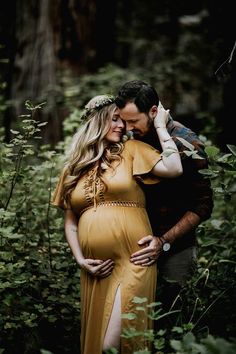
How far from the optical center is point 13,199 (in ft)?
17.7

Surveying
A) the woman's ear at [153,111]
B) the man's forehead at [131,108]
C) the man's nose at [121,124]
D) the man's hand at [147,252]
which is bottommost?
the man's hand at [147,252]

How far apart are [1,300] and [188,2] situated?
8.83 meters

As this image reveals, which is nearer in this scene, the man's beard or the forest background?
the man's beard

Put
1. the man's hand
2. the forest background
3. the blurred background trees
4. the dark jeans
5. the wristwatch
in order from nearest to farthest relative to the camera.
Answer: the man's hand < the wristwatch < the dark jeans < the forest background < the blurred background trees

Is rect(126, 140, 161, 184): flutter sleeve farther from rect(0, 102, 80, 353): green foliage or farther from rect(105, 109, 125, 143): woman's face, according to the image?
rect(0, 102, 80, 353): green foliage

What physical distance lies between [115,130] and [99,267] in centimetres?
98

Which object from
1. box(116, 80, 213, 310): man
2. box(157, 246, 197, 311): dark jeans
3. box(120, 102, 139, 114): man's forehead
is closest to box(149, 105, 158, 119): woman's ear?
box(116, 80, 213, 310): man

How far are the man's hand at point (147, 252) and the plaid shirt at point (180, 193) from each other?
22 cm

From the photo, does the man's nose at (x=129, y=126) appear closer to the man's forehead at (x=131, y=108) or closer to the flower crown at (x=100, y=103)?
the man's forehead at (x=131, y=108)

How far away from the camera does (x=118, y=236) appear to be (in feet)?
12.5

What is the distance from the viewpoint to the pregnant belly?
3820 mm

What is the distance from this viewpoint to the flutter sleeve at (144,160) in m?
3.85

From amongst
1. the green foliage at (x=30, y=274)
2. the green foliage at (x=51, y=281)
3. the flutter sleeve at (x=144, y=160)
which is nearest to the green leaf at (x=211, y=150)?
the green foliage at (x=51, y=281)

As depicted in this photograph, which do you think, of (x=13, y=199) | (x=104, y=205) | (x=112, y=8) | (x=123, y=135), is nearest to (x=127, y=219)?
(x=104, y=205)
